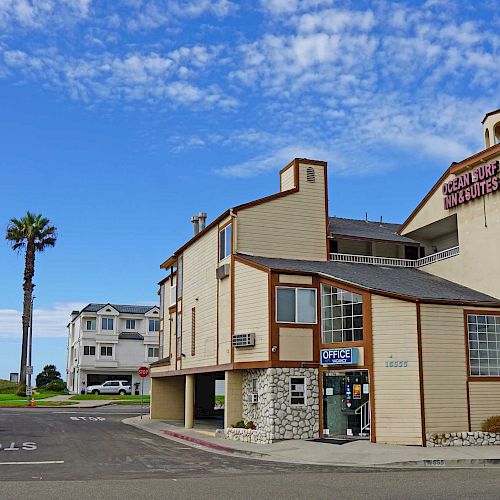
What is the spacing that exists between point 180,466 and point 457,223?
16.6 meters

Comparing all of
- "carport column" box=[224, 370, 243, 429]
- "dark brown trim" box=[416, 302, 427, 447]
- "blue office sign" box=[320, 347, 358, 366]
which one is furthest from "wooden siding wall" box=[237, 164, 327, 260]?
"dark brown trim" box=[416, 302, 427, 447]

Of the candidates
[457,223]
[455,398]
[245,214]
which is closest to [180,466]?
[455,398]

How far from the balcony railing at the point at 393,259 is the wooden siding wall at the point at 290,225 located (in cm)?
103

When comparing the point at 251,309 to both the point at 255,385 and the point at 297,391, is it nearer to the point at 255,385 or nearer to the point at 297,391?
the point at 255,385

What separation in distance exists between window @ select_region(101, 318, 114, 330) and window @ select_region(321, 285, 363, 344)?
5517cm

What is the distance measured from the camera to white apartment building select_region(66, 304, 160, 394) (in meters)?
75.8

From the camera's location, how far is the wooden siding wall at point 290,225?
2838 centimetres

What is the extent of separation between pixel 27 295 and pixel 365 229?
36.2 meters

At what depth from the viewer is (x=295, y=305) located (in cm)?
2522

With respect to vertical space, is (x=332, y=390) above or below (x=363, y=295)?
below

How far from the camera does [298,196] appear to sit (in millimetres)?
29500

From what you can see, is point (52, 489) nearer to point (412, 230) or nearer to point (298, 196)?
point (298, 196)

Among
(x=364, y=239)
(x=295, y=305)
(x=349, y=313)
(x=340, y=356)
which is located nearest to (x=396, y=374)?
(x=340, y=356)

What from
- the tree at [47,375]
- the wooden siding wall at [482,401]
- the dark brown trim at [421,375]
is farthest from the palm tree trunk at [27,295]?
the wooden siding wall at [482,401]
